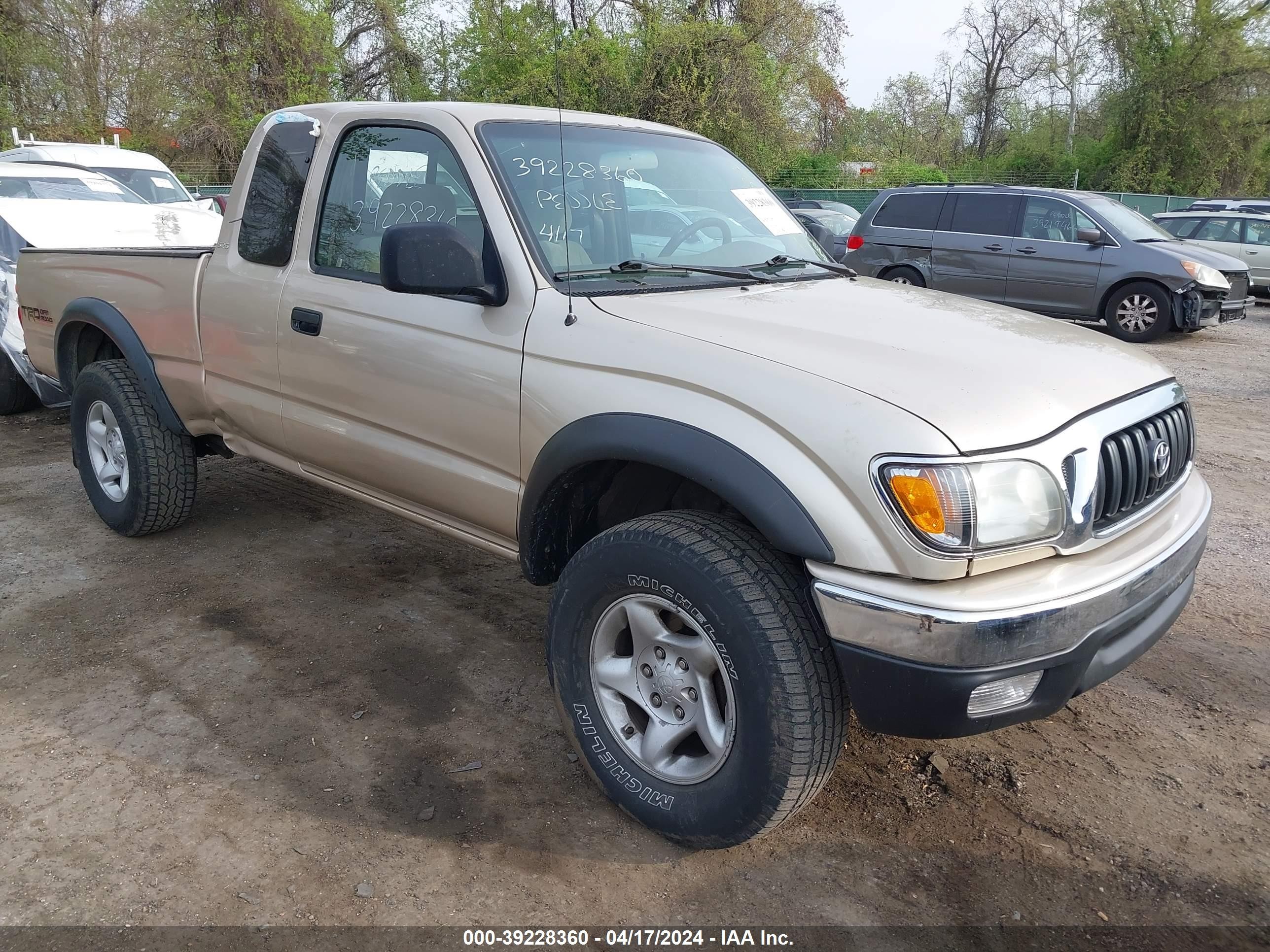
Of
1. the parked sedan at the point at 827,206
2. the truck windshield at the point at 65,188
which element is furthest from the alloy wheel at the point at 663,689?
the parked sedan at the point at 827,206

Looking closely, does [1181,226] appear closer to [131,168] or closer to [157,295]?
[131,168]

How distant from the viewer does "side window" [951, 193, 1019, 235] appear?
11.8 m

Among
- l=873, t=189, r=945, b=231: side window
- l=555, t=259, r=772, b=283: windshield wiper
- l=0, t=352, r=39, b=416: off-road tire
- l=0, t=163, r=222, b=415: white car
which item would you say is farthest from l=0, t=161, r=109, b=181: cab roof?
l=873, t=189, r=945, b=231: side window

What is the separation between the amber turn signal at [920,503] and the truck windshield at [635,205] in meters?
1.20

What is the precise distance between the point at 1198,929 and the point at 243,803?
8.17ft

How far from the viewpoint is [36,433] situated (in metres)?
6.90

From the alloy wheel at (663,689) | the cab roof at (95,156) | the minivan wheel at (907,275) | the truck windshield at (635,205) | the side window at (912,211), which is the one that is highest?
the cab roof at (95,156)

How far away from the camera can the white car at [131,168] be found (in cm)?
1255

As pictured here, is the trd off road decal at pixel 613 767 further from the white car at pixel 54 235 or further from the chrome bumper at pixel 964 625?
the white car at pixel 54 235

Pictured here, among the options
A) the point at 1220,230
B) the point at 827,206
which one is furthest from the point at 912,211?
the point at 827,206

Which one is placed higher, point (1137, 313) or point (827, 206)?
point (827, 206)

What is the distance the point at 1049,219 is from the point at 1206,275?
1.81 meters

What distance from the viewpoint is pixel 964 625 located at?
2.06 meters

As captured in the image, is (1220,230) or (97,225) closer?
(97,225)
